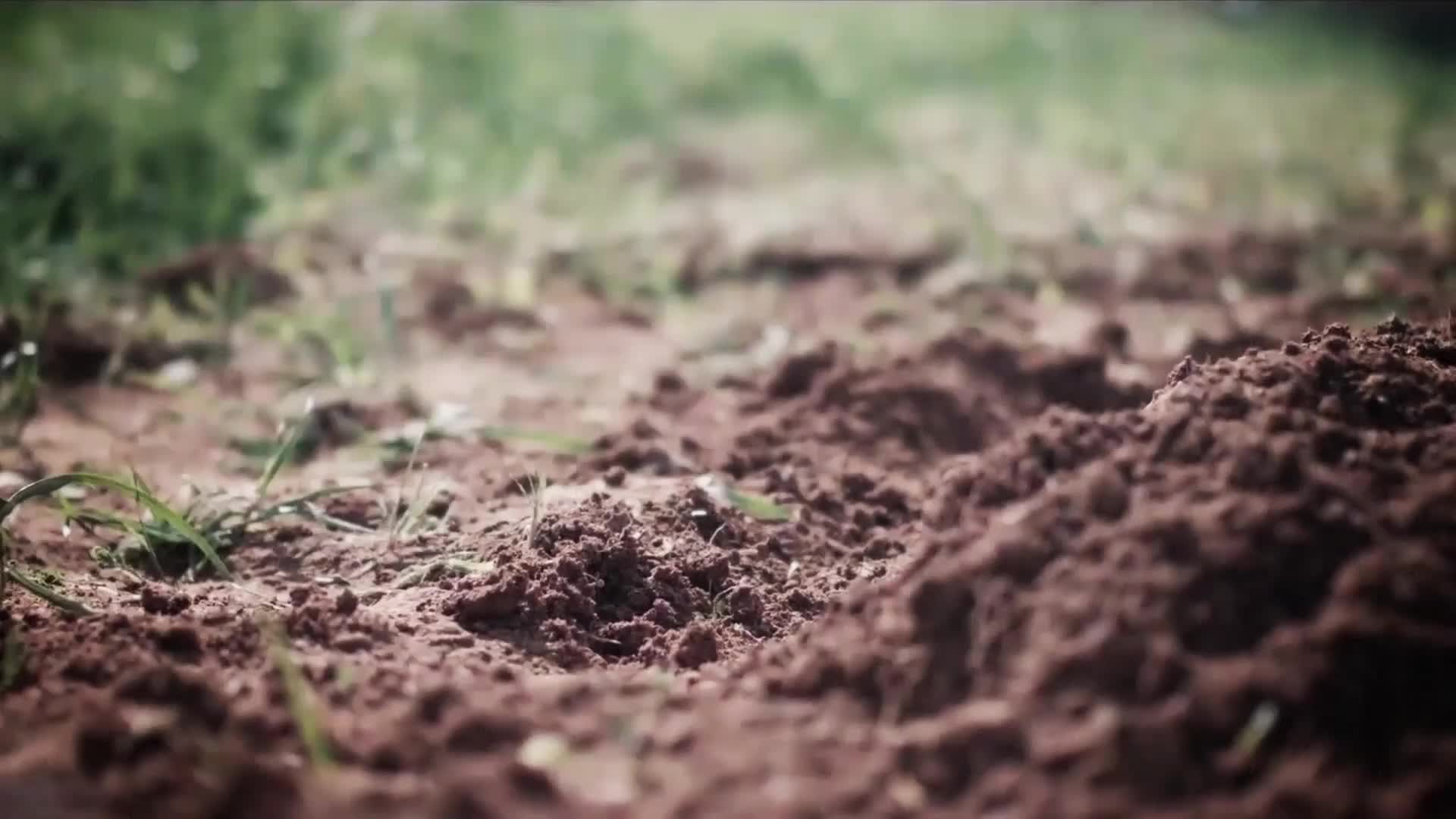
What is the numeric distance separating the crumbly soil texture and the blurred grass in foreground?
1640 millimetres

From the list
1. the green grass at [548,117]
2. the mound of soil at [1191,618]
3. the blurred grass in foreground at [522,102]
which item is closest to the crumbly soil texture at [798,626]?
the mound of soil at [1191,618]

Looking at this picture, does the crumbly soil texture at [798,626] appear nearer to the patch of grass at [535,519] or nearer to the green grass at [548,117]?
the patch of grass at [535,519]

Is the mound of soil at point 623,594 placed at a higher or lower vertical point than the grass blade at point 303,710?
lower

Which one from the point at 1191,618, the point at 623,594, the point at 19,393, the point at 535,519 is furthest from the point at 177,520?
the point at 1191,618

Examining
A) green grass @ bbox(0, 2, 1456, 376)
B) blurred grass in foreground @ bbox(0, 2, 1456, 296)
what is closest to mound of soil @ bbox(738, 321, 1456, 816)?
green grass @ bbox(0, 2, 1456, 376)

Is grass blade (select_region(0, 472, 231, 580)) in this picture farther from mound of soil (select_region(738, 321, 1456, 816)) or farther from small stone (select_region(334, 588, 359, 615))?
mound of soil (select_region(738, 321, 1456, 816))

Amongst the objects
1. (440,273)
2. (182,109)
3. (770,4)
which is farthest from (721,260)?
(770,4)

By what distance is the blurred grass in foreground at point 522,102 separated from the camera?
167 inches

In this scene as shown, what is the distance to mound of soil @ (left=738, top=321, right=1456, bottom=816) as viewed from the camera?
1.33 metres

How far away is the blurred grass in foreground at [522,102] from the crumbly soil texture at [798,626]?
5.38 ft

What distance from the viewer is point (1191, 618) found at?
144 cm

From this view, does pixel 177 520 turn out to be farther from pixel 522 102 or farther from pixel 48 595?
pixel 522 102

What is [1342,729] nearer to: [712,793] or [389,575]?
[712,793]

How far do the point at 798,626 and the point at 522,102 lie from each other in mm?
4198
